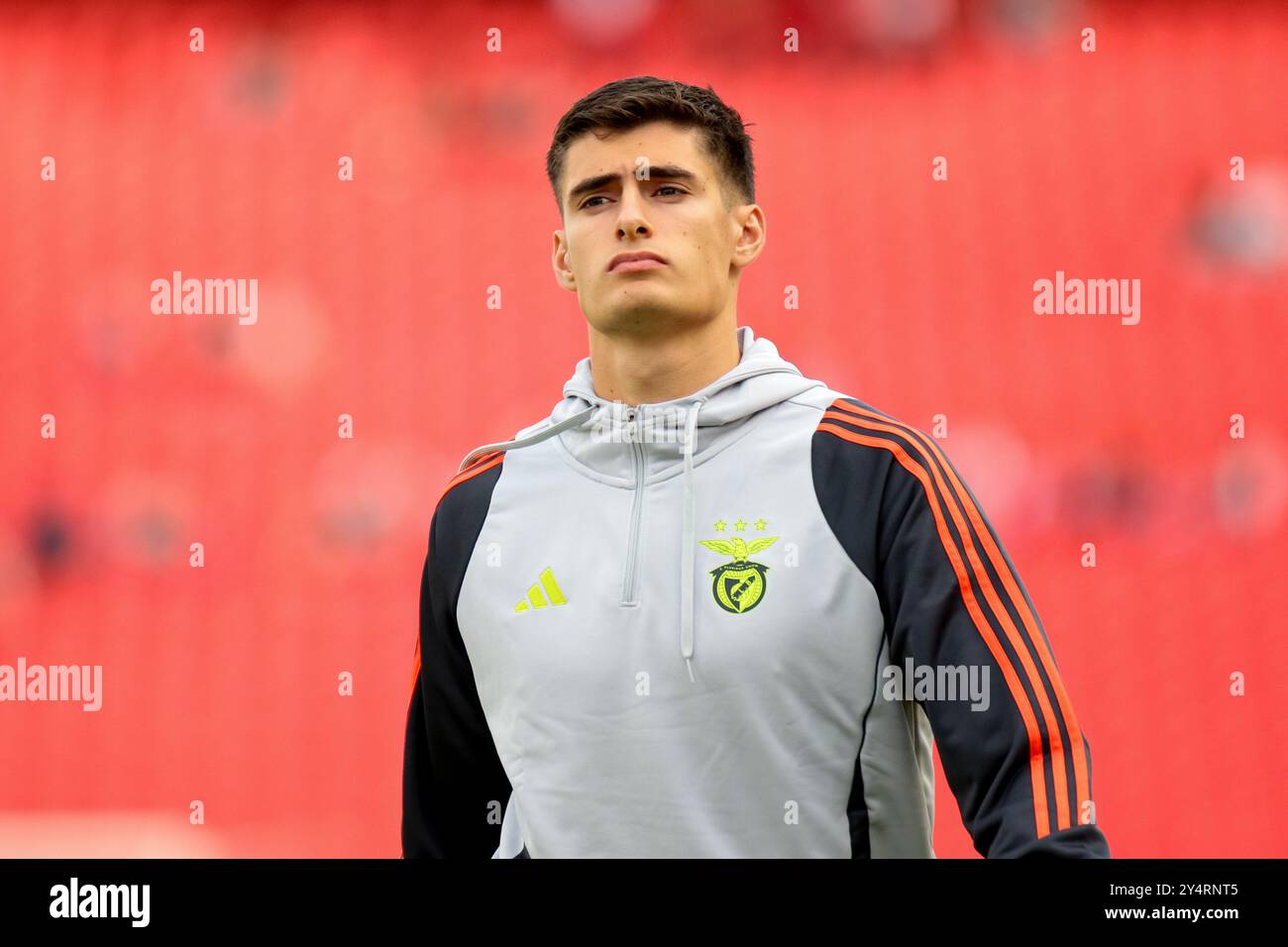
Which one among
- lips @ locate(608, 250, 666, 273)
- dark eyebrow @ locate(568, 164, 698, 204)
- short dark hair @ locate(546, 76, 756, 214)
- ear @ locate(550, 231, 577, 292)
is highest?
short dark hair @ locate(546, 76, 756, 214)

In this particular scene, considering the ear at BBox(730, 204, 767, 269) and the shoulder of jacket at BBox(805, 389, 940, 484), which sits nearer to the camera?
the shoulder of jacket at BBox(805, 389, 940, 484)

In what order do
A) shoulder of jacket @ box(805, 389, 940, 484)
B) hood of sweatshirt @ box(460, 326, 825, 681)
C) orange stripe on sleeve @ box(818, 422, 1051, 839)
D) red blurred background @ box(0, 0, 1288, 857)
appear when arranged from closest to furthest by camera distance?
orange stripe on sleeve @ box(818, 422, 1051, 839), shoulder of jacket @ box(805, 389, 940, 484), hood of sweatshirt @ box(460, 326, 825, 681), red blurred background @ box(0, 0, 1288, 857)

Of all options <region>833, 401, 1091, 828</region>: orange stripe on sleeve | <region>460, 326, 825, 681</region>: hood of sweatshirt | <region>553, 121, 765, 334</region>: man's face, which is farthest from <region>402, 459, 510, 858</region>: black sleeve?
<region>833, 401, 1091, 828</region>: orange stripe on sleeve

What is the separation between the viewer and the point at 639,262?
51.0 inches

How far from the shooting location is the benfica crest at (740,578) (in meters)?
1.21

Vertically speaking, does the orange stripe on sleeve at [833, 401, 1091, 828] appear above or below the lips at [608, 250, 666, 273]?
below

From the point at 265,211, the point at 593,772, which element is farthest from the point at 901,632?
the point at 265,211

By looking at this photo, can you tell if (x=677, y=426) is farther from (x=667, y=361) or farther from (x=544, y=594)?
(x=544, y=594)

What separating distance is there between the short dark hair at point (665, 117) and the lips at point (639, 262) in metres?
0.14

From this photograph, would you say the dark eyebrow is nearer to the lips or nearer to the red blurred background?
the lips

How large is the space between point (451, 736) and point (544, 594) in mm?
210

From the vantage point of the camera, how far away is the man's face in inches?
51.1

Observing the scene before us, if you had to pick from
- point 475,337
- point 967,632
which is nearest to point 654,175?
point 967,632

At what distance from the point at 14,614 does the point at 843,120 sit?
6.48 ft
